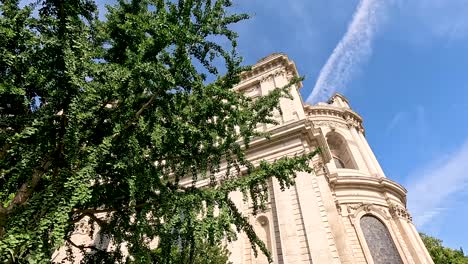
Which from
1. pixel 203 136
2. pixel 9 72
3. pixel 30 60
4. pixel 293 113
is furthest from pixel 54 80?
pixel 293 113

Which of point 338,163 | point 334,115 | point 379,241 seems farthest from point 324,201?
point 334,115

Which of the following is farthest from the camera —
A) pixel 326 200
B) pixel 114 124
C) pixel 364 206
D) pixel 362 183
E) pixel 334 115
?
pixel 334 115

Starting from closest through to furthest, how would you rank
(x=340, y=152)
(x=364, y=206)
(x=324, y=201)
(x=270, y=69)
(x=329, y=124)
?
(x=324, y=201) < (x=364, y=206) < (x=270, y=69) < (x=340, y=152) < (x=329, y=124)

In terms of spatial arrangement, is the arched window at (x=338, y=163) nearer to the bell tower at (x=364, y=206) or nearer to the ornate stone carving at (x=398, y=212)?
the bell tower at (x=364, y=206)

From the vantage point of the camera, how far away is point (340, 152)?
80.7 ft

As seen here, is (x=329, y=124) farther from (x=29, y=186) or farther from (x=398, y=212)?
(x=29, y=186)

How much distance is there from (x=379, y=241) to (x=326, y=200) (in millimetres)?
6048

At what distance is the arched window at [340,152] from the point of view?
23469mm

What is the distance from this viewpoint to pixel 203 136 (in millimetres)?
7246

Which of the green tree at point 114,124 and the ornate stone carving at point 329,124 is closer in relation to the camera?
the green tree at point 114,124

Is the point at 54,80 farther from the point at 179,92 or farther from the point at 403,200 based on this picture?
the point at 403,200

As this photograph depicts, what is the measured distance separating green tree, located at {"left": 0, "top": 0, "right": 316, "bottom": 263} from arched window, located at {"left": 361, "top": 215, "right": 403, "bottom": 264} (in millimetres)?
13662

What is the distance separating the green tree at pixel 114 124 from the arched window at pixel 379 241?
44.8 ft

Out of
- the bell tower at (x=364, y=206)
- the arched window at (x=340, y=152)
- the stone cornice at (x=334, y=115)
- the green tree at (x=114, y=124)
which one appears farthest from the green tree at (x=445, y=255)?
the green tree at (x=114, y=124)
